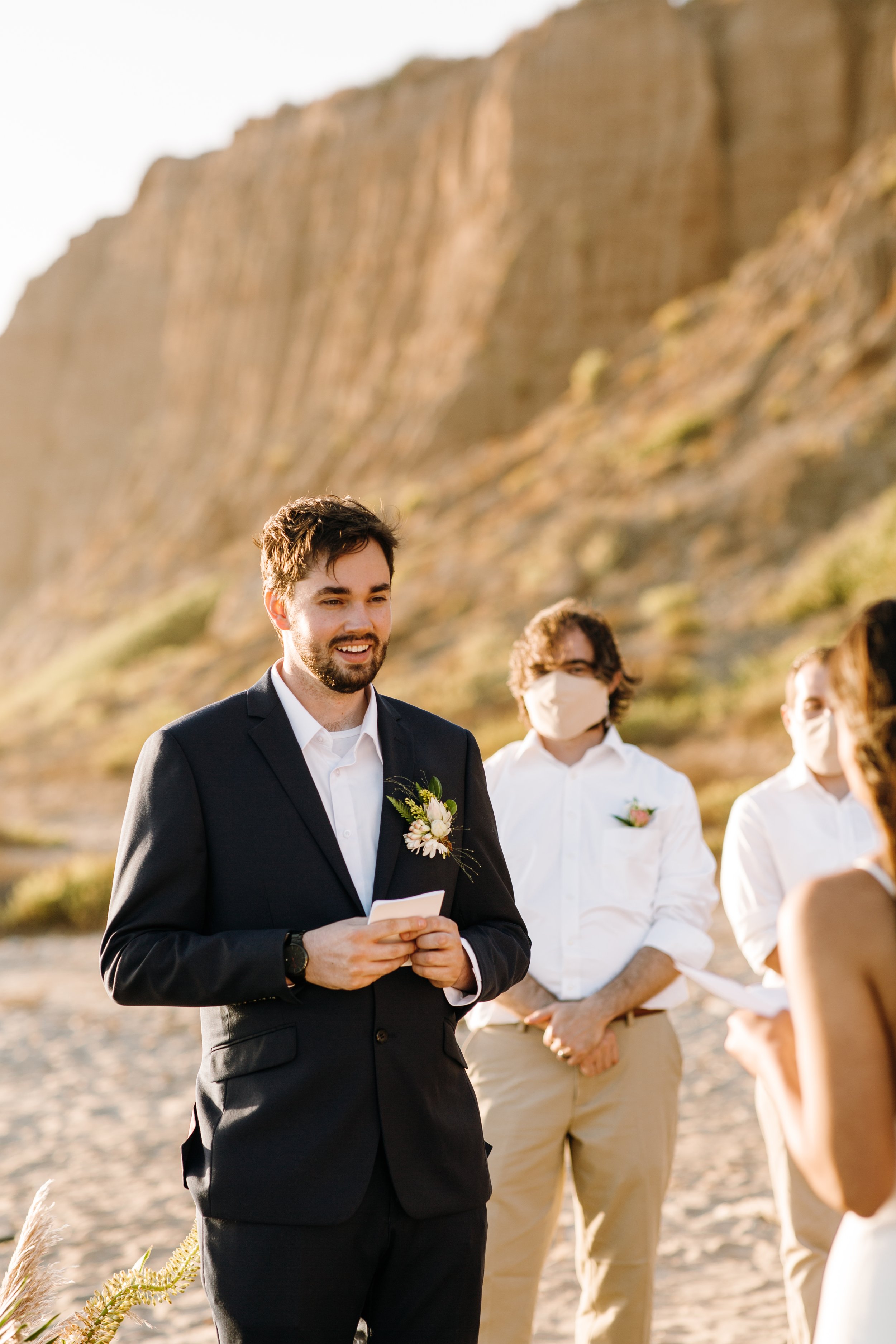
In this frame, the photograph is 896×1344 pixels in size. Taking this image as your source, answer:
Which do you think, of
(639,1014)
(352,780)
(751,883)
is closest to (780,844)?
(751,883)

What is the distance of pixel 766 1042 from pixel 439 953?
776 mm

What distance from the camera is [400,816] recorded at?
2.60m

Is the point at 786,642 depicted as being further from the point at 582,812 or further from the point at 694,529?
the point at 582,812

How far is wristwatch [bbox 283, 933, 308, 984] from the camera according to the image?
7.60 ft

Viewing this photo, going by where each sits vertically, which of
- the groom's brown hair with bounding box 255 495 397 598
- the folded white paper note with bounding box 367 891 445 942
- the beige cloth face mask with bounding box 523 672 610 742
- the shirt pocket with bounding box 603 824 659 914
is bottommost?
the folded white paper note with bounding box 367 891 445 942

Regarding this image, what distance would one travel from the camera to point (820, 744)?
3643 millimetres

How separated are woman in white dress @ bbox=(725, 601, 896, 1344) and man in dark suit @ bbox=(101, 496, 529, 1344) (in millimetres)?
888

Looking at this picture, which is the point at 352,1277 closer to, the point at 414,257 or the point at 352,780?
the point at 352,780

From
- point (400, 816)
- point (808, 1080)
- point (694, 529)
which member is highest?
point (694, 529)

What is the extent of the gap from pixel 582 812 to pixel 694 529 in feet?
60.6

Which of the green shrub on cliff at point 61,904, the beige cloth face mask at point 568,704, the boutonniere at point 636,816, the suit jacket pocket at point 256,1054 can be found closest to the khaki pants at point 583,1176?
the boutonniere at point 636,816

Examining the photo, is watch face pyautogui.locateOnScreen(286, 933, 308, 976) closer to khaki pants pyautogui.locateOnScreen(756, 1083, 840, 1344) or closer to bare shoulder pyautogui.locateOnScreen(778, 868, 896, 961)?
bare shoulder pyautogui.locateOnScreen(778, 868, 896, 961)

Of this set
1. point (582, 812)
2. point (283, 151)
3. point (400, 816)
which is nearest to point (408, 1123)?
point (400, 816)

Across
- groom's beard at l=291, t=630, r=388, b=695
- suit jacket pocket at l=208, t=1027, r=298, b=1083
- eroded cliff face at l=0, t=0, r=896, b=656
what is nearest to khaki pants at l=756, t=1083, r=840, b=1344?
suit jacket pocket at l=208, t=1027, r=298, b=1083
